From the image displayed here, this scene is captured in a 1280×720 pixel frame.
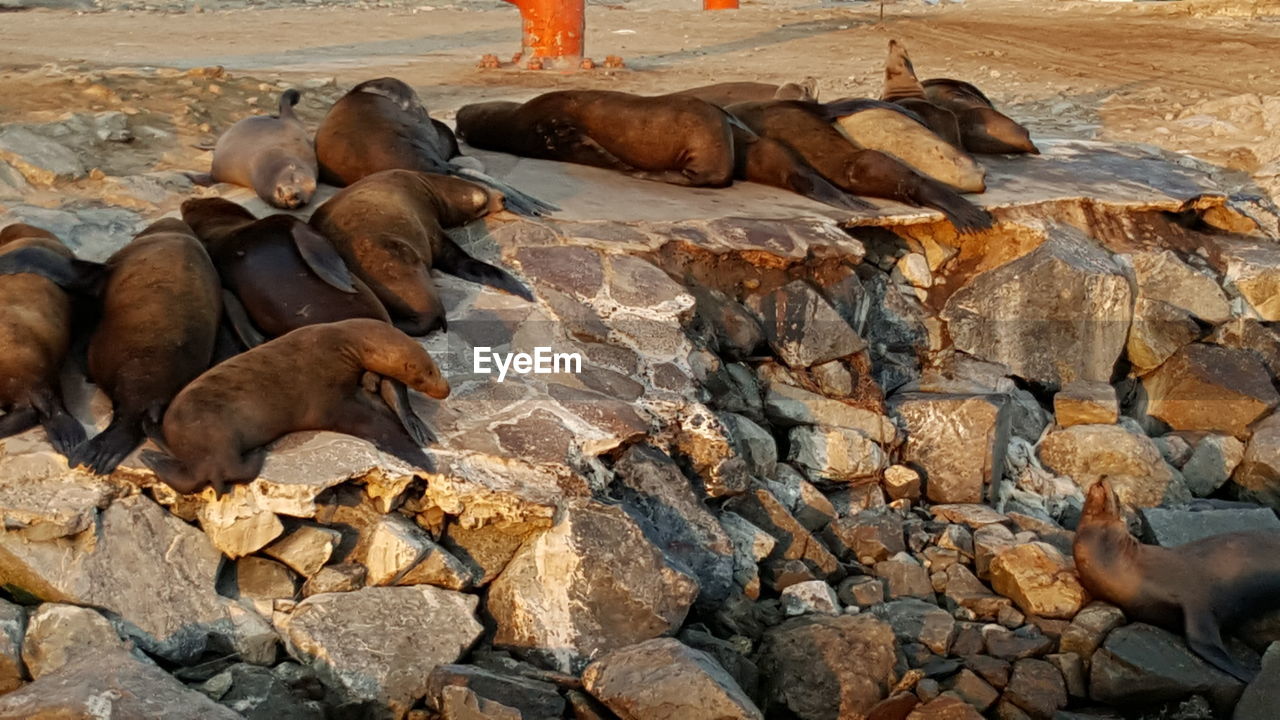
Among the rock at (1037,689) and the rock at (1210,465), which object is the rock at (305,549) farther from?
the rock at (1210,465)

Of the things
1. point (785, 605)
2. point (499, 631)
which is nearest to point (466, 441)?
point (499, 631)

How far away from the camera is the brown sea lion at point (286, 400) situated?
4.89m

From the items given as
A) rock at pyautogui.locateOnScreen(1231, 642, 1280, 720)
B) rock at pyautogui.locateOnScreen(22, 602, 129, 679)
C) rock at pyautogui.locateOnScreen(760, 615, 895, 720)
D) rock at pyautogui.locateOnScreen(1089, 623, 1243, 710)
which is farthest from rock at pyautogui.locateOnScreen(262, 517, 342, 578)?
rock at pyautogui.locateOnScreen(1231, 642, 1280, 720)

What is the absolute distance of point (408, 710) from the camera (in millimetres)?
4785

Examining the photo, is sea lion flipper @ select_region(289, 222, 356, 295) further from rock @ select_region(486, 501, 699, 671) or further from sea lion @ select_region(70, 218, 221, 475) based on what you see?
rock @ select_region(486, 501, 699, 671)

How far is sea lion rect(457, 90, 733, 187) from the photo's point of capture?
26.5 ft

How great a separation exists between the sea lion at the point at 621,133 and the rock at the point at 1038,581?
2962mm

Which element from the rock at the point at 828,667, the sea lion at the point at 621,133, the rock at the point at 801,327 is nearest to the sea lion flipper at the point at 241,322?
the rock at the point at 828,667

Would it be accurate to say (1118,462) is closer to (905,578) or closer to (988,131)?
(905,578)

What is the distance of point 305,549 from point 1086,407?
4.48 meters

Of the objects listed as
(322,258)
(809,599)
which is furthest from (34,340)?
(809,599)

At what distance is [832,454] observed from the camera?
6.84 m

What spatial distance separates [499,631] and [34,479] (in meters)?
1.74

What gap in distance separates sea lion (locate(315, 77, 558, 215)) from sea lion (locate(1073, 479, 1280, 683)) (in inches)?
125
